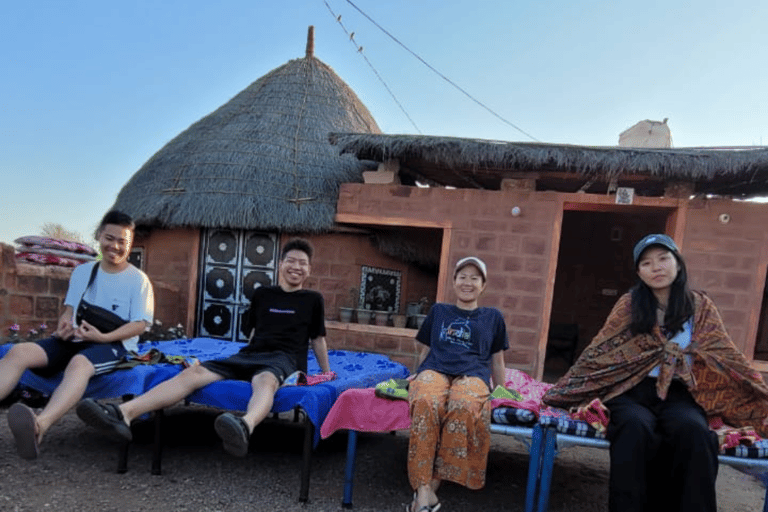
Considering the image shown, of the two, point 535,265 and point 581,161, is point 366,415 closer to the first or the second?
point 535,265

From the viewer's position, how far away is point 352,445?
9.01 ft

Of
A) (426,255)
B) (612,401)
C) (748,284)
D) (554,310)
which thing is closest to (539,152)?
(426,255)

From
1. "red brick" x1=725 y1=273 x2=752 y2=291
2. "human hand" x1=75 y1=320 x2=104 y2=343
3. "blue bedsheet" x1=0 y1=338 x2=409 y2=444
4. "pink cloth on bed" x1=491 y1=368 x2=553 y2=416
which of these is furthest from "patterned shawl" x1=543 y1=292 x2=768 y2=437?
"red brick" x1=725 y1=273 x2=752 y2=291

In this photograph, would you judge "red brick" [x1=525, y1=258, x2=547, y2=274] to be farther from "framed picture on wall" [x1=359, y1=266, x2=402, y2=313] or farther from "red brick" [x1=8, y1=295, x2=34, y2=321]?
"red brick" [x1=8, y1=295, x2=34, y2=321]

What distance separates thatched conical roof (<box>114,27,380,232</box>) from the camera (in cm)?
639

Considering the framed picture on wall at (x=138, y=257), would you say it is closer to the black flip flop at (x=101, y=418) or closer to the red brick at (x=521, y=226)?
the black flip flop at (x=101, y=418)

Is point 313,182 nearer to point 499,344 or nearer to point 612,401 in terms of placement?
point 499,344

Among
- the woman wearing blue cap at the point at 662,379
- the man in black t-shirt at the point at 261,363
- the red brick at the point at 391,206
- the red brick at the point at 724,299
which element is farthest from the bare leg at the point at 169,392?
the red brick at the point at 724,299

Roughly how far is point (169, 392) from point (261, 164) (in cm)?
463

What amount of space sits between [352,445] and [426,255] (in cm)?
411

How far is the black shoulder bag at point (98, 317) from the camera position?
2.95m

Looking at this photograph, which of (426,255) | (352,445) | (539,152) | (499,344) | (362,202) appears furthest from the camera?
(426,255)

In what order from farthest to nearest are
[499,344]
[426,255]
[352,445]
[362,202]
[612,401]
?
[426,255] < [362,202] < [499,344] < [352,445] < [612,401]

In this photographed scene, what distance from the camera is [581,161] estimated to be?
5.23 metres
